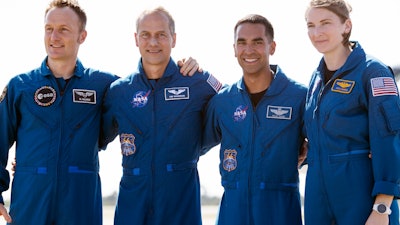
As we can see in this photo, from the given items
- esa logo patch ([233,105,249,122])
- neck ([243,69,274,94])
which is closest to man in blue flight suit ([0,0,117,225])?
esa logo patch ([233,105,249,122])

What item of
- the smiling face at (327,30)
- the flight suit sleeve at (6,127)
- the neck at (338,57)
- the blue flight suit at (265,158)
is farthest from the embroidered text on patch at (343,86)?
the flight suit sleeve at (6,127)

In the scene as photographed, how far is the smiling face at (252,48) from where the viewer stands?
5363 mm

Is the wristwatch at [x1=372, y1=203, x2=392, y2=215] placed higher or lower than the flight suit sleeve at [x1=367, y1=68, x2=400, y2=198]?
lower

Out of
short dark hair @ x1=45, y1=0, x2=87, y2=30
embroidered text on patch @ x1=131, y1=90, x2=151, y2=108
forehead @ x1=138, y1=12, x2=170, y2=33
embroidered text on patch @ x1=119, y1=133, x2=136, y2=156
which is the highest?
short dark hair @ x1=45, y1=0, x2=87, y2=30

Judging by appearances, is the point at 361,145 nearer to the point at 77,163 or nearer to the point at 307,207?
the point at 307,207

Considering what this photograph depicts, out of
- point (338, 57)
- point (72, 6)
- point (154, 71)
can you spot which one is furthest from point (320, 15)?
point (72, 6)

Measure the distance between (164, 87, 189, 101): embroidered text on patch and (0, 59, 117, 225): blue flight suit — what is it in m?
0.67

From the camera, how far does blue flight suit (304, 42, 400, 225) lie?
425 centimetres

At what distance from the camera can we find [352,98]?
14.6 ft

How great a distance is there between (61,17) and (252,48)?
181 cm

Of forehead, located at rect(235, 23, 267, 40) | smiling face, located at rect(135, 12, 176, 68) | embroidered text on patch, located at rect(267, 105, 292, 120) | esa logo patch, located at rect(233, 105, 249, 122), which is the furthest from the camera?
smiling face, located at rect(135, 12, 176, 68)

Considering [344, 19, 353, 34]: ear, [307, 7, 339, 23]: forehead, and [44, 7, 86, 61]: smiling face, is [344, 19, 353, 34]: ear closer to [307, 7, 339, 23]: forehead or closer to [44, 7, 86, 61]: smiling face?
[307, 7, 339, 23]: forehead

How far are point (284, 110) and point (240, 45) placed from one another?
0.73 m

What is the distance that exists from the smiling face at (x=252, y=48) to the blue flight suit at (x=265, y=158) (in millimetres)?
178
